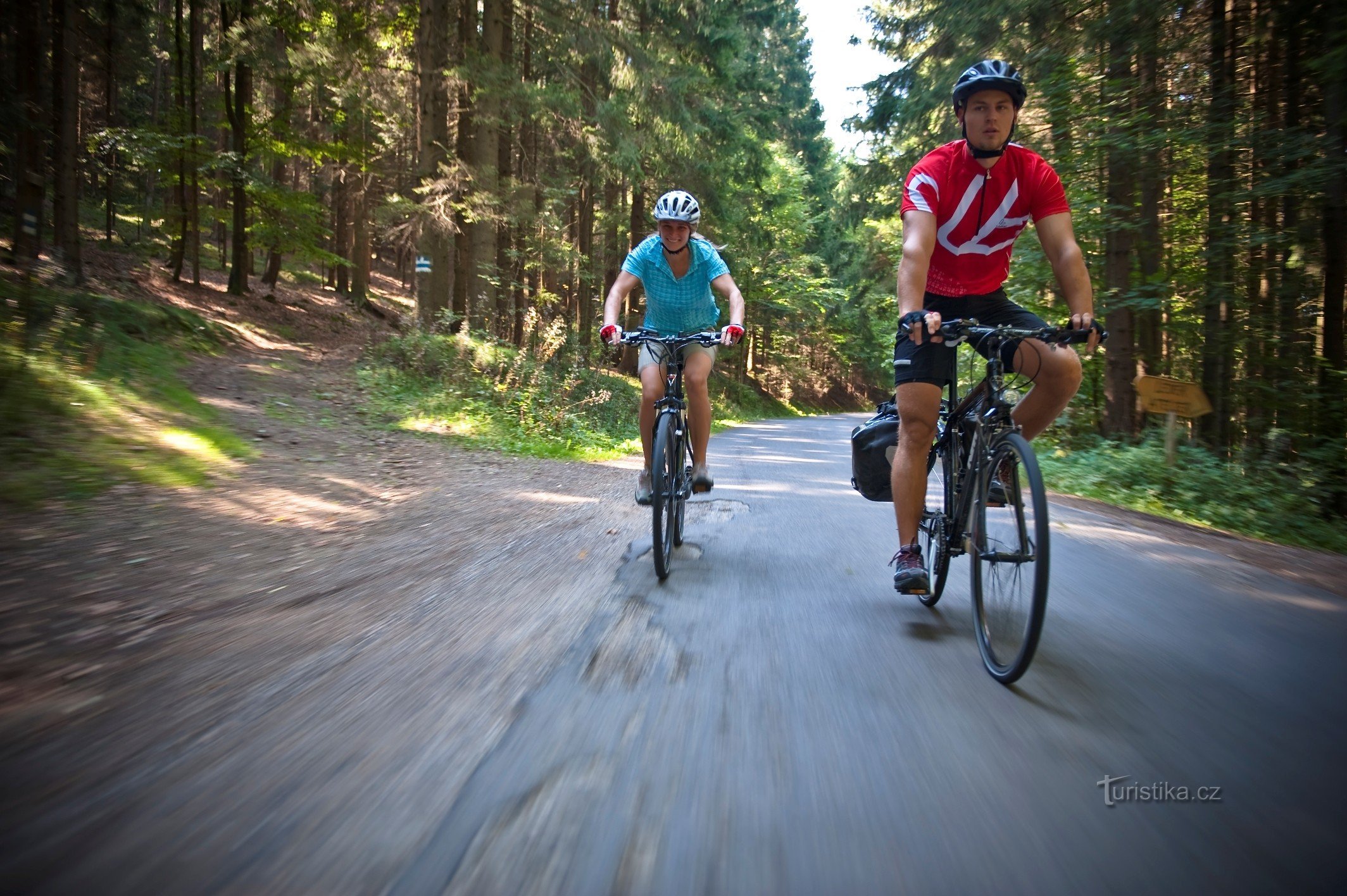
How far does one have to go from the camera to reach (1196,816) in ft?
6.06

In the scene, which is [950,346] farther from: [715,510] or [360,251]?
[360,251]

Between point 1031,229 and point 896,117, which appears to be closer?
point 1031,229

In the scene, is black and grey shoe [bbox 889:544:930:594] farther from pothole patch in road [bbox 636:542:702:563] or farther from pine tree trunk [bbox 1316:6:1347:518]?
pine tree trunk [bbox 1316:6:1347:518]

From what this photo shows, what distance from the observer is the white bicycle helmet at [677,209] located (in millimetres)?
5066

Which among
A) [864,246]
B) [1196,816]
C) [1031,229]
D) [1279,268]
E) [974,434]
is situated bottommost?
[1196,816]

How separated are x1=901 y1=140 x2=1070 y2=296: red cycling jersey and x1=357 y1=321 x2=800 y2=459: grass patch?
24.5 feet

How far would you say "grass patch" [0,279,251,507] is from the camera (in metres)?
5.41

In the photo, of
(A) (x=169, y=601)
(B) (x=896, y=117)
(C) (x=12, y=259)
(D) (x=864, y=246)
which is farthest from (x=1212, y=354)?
(C) (x=12, y=259)

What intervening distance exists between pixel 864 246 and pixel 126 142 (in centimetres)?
1958

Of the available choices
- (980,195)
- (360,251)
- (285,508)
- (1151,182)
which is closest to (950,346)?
(980,195)

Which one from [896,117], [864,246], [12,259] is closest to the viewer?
[12,259]

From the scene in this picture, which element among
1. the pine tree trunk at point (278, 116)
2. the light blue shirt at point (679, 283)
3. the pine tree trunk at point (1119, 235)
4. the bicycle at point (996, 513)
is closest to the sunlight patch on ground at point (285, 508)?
the light blue shirt at point (679, 283)

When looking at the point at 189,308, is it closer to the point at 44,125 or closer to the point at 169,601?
the point at 44,125

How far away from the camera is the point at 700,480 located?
17.3ft
